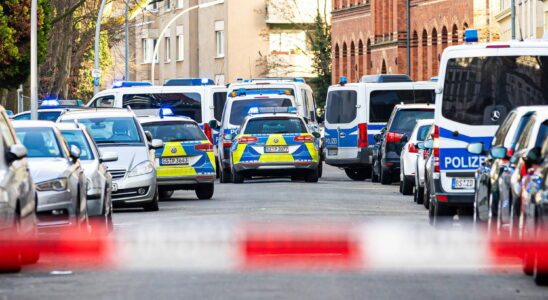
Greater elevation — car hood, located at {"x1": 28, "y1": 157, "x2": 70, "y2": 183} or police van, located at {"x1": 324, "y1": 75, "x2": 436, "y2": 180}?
police van, located at {"x1": 324, "y1": 75, "x2": 436, "y2": 180}

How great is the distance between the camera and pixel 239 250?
52.4 feet

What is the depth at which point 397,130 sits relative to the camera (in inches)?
1236

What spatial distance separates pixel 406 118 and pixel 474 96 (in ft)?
42.0

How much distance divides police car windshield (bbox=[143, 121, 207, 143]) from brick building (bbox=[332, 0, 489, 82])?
32178mm

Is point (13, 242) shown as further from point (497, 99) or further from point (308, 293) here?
point (497, 99)

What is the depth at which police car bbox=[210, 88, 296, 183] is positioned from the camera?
3478 cm

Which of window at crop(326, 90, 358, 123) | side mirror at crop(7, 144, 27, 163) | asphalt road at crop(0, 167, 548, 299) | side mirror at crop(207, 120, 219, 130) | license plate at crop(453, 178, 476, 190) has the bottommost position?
asphalt road at crop(0, 167, 548, 299)

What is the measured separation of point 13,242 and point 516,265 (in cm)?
450

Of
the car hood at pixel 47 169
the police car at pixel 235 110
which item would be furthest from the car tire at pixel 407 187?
the car hood at pixel 47 169

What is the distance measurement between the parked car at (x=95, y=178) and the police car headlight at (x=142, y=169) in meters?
2.75

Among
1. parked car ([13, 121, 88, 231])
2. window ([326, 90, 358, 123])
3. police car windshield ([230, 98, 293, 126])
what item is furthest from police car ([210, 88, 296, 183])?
parked car ([13, 121, 88, 231])

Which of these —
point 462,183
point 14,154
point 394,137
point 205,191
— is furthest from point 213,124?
point 14,154

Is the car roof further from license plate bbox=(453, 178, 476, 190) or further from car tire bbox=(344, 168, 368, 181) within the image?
car tire bbox=(344, 168, 368, 181)

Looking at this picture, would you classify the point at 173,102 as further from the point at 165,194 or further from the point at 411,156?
the point at 411,156
